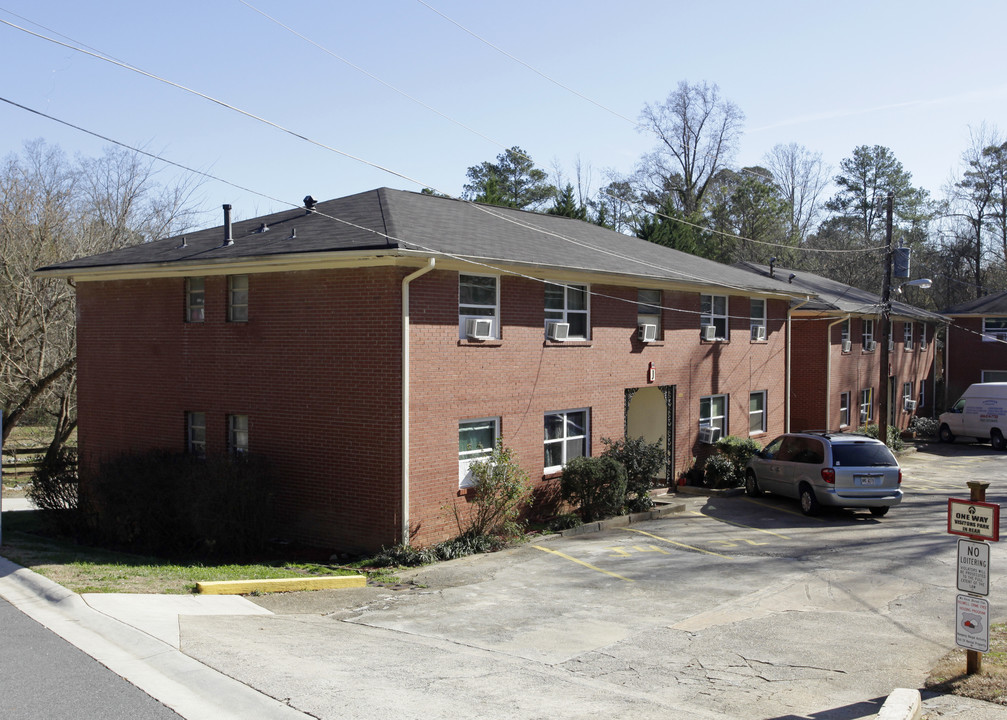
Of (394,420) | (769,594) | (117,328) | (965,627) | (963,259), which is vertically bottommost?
(769,594)

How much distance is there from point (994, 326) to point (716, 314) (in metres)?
26.3

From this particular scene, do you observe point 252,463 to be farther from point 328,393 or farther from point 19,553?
point 19,553

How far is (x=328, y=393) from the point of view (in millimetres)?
14445

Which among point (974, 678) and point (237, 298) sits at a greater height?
point (237, 298)

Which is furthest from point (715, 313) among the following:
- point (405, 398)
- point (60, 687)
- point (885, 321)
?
point (60, 687)

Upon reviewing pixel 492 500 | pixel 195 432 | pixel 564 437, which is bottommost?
pixel 492 500

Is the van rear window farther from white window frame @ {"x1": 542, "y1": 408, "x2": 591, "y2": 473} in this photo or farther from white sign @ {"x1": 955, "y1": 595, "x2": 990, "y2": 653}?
white sign @ {"x1": 955, "y1": 595, "x2": 990, "y2": 653}

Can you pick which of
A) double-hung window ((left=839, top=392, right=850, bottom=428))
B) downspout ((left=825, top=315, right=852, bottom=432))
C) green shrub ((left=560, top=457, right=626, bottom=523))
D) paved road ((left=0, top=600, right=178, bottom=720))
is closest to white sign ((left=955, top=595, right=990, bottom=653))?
paved road ((left=0, top=600, right=178, bottom=720))

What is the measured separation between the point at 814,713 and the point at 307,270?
10741 mm

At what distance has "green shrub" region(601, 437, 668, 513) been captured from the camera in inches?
690

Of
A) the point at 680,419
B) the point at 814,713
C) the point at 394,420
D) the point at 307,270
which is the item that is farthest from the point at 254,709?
the point at 680,419

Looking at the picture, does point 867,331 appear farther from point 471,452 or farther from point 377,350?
point 377,350

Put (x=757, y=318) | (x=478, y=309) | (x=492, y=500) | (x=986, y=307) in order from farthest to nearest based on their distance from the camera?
(x=986, y=307) → (x=757, y=318) → (x=478, y=309) → (x=492, y=500)

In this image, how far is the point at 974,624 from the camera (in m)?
7.54
